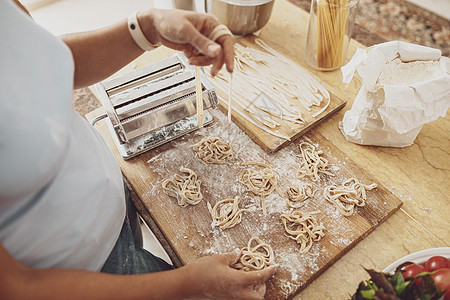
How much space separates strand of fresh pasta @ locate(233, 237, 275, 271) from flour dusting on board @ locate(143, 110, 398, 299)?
0.08ft

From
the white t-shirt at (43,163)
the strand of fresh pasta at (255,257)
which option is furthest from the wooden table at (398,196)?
the white t-shirt at (43,163)

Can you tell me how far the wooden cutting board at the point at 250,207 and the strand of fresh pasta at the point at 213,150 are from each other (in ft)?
0.08

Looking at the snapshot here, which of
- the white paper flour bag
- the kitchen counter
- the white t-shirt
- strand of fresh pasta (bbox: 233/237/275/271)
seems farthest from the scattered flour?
the kitchen counter

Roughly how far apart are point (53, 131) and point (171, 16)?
48 centimetres

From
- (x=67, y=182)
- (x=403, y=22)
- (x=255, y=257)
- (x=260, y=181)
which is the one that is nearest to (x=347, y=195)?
(x=260, y=181)

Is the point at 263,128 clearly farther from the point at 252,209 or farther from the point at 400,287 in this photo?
the point at 400,287

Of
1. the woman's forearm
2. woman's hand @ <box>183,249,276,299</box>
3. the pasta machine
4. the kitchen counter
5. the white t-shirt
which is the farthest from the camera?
the kitchen counter

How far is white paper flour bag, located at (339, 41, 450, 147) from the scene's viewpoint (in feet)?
4.08

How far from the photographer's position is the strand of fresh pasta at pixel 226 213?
1244 mm

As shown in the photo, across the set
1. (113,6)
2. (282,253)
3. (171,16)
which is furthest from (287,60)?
(113,6)

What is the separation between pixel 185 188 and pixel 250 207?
0.26 meters

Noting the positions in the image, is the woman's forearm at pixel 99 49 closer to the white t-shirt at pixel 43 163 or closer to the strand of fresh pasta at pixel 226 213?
the white t-shirt at pixel 43 163

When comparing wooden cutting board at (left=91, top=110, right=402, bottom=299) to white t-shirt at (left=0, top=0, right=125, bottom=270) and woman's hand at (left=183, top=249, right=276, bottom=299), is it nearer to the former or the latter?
woman's hand at (left=183, top=249, right=276, bottom=299)

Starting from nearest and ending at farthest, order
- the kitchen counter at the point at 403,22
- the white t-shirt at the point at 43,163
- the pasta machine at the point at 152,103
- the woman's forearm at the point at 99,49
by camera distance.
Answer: the white t-shirt at the point at 43,163, the woman's forearm at the point at 99,49, the pasta machine at the point at 152,103, the kitchen counter at the point at 403,22
